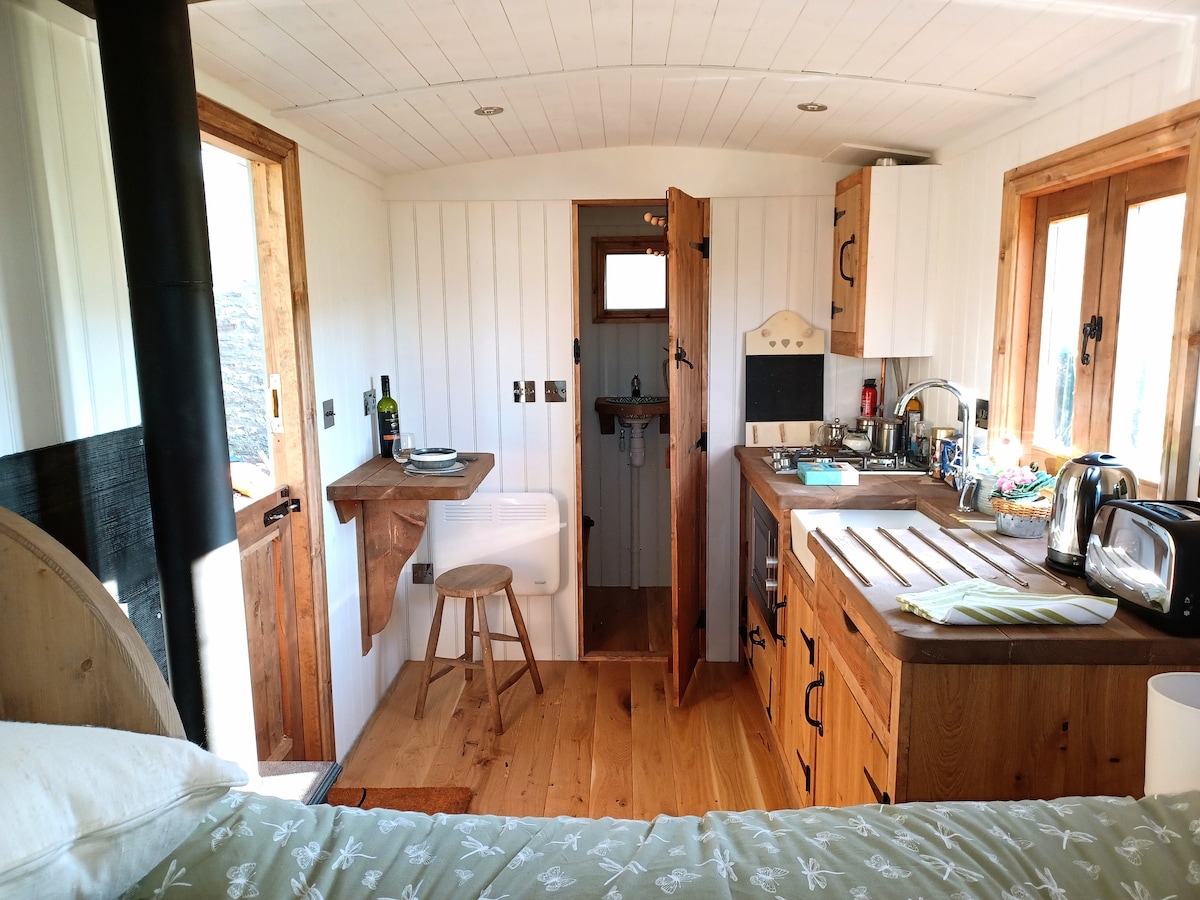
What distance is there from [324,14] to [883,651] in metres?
1.78

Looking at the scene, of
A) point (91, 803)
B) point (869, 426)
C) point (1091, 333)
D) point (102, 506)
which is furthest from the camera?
point (869, 426)

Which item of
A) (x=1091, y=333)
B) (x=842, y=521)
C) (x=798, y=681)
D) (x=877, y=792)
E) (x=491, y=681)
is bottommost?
(x=491, y=681)

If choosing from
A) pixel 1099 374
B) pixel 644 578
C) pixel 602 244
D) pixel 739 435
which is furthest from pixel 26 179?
pixel 644 578

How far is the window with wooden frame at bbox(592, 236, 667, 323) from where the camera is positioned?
4568mm

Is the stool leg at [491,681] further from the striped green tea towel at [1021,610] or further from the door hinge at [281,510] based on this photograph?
the striped green tea towel at [1021,610]

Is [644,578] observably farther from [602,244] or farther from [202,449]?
[202,449]

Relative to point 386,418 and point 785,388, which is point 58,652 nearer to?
point 386,418

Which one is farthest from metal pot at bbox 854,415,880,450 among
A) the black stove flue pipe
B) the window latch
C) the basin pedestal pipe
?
the black stove flue pipe

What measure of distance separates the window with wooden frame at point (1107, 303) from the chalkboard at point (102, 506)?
Result: 230 centimetres

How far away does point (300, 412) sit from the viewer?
2.67 m

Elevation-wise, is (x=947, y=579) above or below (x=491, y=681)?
above

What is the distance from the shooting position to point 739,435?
3764mm

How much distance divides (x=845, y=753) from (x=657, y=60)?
1.90 metres

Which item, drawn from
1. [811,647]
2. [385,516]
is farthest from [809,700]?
[385,516]
